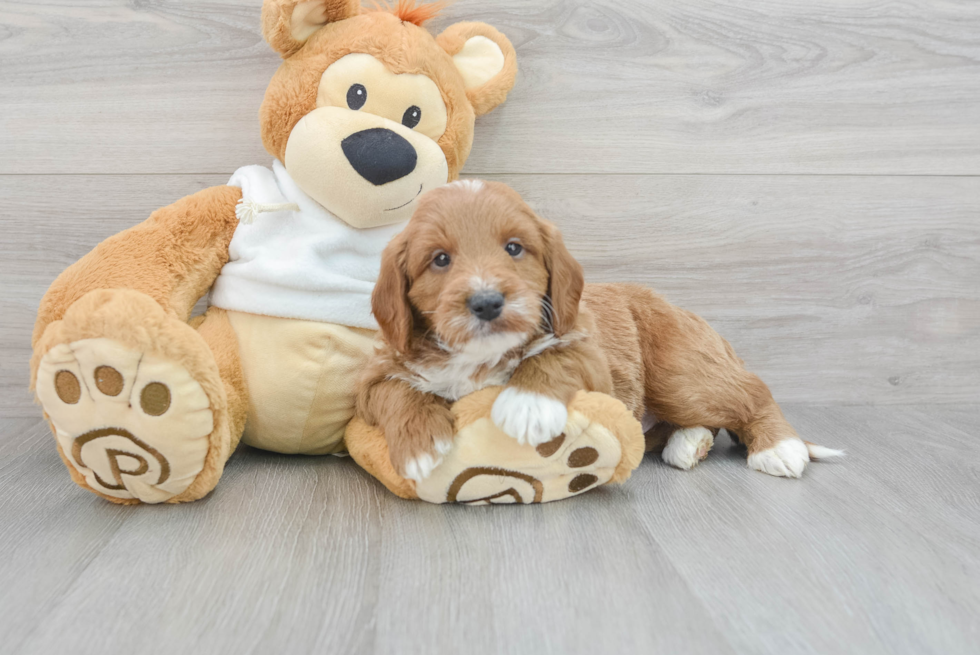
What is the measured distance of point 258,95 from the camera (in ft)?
5.85

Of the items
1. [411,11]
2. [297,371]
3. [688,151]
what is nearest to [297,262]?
[297,371]

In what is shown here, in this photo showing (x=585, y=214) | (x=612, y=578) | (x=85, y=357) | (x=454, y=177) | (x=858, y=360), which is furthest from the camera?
(x=858, y=360)

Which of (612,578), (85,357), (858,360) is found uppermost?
(85,357)

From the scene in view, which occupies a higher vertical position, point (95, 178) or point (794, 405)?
point (95, 178)

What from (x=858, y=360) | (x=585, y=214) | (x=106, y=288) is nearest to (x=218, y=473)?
(x=106, y=288)

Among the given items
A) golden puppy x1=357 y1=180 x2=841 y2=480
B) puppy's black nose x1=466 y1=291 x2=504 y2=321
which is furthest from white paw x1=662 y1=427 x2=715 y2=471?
puppy's black nose x1=466 y1=291 x2=504 y2=321

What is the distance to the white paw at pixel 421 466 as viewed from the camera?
1218 mm

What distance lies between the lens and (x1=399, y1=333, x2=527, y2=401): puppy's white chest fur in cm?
129

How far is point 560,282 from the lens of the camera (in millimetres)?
1279

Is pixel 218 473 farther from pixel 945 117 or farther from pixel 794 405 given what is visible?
pixel 945 117

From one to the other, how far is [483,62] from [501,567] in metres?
1.17

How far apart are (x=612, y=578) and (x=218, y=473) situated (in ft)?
2.60

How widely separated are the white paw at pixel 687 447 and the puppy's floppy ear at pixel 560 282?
0.49m

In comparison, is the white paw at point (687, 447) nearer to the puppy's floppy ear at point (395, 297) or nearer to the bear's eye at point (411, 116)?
the puppy's floppy ear at point (395, 297)
